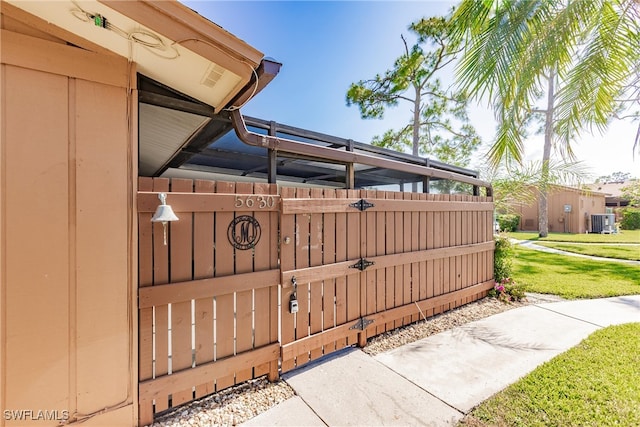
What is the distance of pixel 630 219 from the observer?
2017 cm

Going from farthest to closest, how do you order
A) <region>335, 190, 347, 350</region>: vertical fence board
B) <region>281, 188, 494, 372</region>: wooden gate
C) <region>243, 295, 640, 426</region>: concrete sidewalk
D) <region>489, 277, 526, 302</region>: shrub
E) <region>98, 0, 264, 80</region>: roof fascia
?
<region>489, 277, 526, 302</region>: shrub
<region>335, 190, 347, 350</region>: vertical fence board
<region>281, 188, 494, 372</region>: wooden gate
<region>243, 295, 640, 426</region>: concrete sidewalk
<region>98, 0, 264, 80</region>: roof fascia

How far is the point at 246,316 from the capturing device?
7.97ft

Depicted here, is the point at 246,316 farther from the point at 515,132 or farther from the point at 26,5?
the point at 515,132

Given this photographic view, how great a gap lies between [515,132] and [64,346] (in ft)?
18.7

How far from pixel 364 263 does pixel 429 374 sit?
1.31 m

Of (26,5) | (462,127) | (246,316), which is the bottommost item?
(246,316)

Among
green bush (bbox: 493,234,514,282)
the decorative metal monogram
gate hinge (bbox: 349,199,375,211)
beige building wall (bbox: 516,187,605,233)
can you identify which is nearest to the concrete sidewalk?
green bush (bbox: 493,234,514,282)

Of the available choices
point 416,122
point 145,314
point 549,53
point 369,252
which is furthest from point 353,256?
point 416,122

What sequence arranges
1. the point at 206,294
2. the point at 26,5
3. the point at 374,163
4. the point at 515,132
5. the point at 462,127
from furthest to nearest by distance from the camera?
the point at 462,127 < the point at 515,132 < the point at 374,163 < the point at 206,294 < the point at 26,5

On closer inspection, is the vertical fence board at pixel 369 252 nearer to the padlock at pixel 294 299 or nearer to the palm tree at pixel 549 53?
the padlock at pixel 294 299

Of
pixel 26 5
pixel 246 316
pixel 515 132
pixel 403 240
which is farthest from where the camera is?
pixel 515 132

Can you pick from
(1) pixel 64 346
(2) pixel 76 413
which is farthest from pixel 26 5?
(2) pixel 76 413

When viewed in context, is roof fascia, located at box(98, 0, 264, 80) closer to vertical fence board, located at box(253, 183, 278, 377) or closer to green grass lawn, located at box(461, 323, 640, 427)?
vertical fence board, located at box(253, 183, 278, 377)

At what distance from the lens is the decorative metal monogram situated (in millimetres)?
2367
